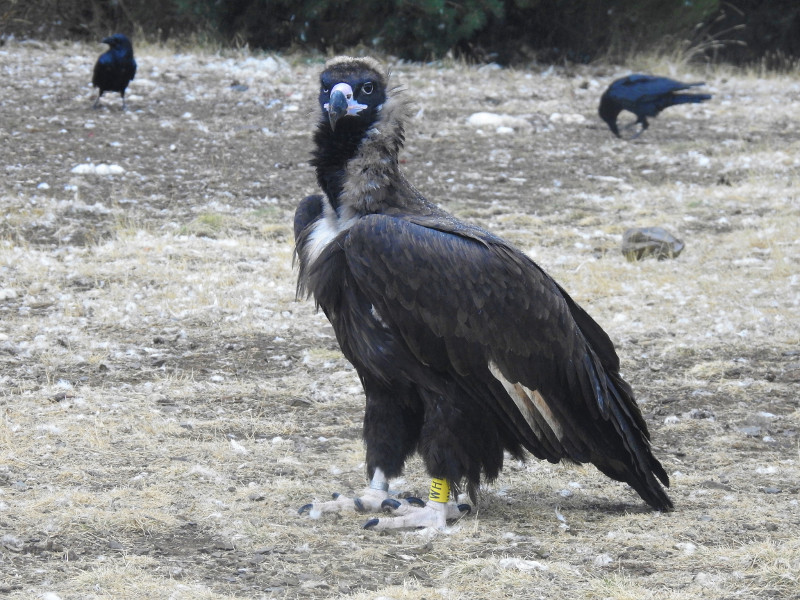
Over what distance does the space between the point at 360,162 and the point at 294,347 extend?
2.37 meters

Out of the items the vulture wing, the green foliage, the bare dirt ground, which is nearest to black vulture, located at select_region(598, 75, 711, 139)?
the bare dirt ground

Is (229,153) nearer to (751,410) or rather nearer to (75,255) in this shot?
(75,255)

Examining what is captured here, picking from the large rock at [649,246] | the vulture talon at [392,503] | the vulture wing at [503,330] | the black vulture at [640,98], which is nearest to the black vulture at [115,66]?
the black vulture at [640,98]

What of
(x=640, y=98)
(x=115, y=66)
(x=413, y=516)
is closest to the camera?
(x=413, y=516)

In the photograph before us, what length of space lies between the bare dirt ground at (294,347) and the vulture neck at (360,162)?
3.87 feet

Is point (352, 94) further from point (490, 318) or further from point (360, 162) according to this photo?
point (490, 318)

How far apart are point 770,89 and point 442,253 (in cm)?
1315

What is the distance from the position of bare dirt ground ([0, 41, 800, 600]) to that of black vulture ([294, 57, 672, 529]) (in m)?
0.25

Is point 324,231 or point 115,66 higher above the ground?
point 115,66

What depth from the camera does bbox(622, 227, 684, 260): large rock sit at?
8.20 meters

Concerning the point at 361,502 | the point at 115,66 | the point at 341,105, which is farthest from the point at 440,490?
the point at 115,66

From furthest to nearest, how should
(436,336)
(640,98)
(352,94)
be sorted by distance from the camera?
(640,98), (352,94), (436,336)

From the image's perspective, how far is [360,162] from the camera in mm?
4176

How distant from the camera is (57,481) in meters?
4.22
